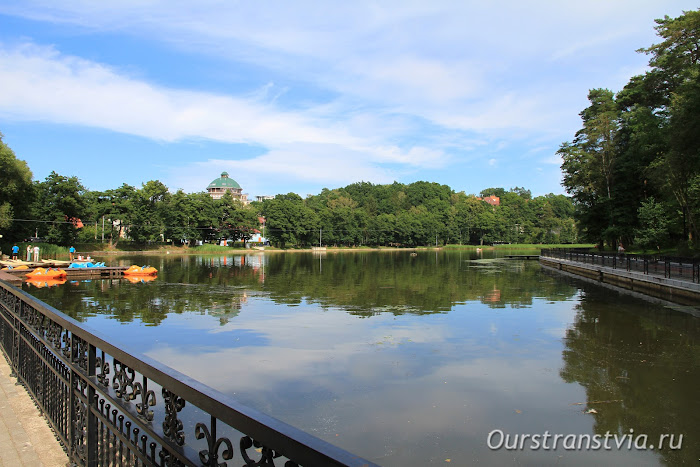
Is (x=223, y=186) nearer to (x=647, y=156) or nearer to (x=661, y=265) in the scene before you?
(x=647, y=156)

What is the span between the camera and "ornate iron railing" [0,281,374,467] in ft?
6.38

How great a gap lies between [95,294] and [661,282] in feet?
88.9

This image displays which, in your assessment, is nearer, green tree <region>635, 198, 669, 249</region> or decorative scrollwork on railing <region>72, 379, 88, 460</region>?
decorative scrollwork on railing <region>72, 379, 88, 460</region>

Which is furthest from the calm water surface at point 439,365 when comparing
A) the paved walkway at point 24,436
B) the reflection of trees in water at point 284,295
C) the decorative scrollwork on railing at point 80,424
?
the paved walkway at point 24,436

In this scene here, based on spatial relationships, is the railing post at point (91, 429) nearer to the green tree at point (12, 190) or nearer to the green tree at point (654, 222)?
the green tree at point (654, 222)

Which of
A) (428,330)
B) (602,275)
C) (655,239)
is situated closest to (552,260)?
(655,239)

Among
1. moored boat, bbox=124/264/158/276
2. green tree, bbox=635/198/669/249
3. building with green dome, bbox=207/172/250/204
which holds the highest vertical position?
building with green dome, bbox=207/172/250/204

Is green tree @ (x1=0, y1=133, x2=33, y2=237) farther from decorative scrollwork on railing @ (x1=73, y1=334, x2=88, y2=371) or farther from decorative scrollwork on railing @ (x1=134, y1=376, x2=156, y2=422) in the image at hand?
decorative scrollwork on railing @ (x1=134, y1=376, x2=156, y2=422)

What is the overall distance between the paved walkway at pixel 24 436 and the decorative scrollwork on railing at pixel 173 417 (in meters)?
2.00

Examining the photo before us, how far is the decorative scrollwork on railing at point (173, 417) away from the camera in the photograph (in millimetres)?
2510

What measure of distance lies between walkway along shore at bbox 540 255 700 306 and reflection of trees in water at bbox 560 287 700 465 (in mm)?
3683

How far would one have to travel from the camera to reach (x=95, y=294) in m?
22.4

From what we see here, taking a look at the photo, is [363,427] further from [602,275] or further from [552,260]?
[552,260]

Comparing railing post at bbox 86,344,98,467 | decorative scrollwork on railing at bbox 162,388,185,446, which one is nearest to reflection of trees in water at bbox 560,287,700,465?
decorative scrollwork on railing at bbox 162,388,185,446
